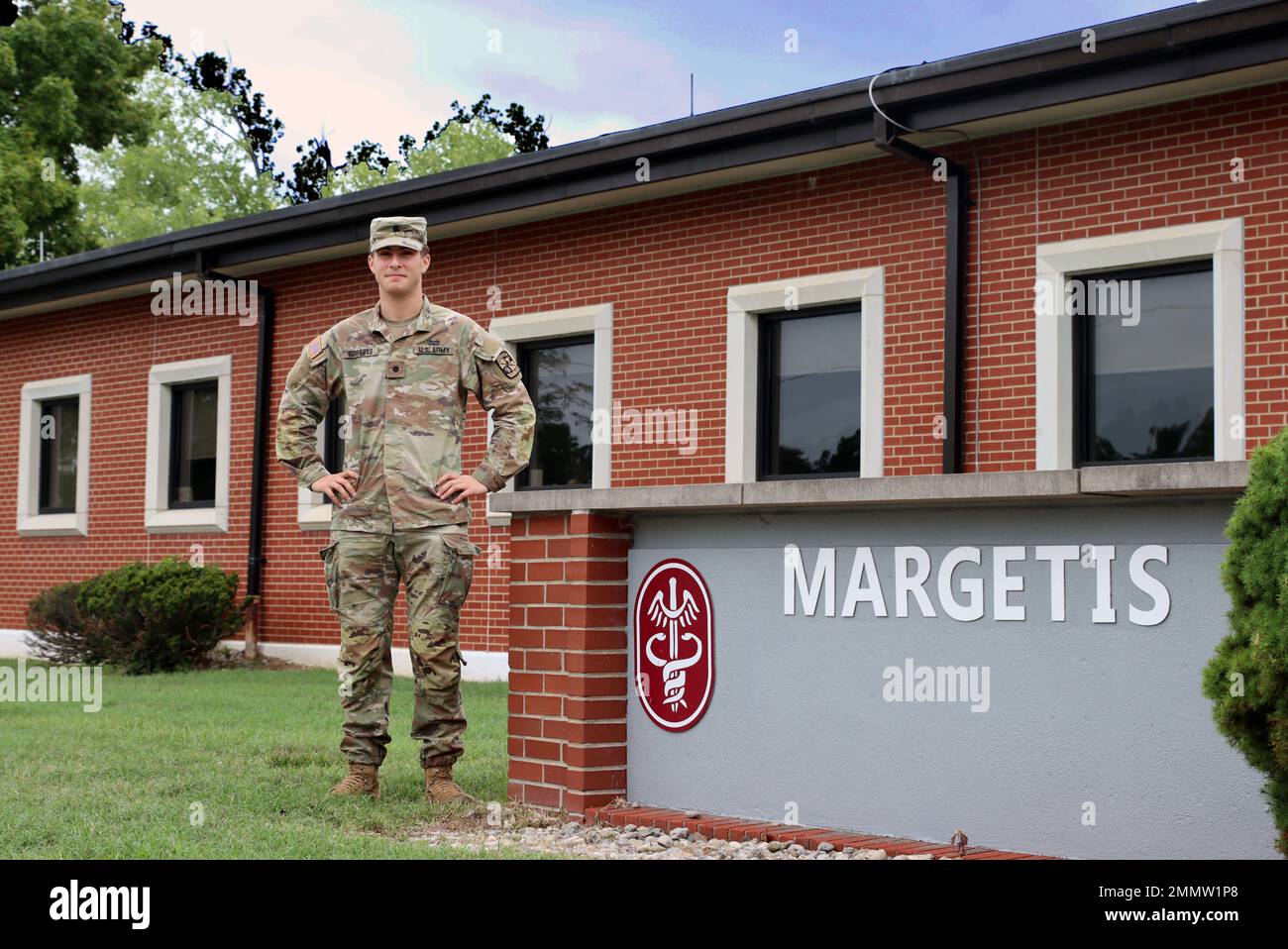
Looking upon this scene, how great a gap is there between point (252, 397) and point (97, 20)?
17483 mm

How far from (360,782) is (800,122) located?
5815 millimetres

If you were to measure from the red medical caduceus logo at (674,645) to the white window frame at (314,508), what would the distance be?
8911mm

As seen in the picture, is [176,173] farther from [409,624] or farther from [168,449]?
[409,624]

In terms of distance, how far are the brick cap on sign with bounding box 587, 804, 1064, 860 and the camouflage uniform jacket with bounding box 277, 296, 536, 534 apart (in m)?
1.36

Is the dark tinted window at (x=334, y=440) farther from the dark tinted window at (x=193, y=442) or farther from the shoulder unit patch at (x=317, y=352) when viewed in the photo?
the shoulder unit patch at (x=317, y=352)

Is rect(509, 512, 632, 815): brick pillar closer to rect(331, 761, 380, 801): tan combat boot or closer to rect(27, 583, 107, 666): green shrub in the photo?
rect(331, 761, 380, 801): tan combat boot

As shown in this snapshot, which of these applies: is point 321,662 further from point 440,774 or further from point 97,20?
point 97,20

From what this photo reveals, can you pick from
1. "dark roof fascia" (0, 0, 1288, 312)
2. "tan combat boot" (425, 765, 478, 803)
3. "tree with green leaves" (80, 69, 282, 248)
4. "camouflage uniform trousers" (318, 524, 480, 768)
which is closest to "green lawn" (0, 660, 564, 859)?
"tan combat boot" (425, 765, 478, 803)

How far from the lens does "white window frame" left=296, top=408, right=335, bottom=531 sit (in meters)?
14.4

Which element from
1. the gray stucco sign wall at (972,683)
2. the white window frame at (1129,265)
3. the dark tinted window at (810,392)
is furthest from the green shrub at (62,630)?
the gray stucco sign wall at (972,683)

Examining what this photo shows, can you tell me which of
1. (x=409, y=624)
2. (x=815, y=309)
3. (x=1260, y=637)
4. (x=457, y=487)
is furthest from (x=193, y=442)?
(x=1260, y=637)

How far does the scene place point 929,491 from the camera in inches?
196

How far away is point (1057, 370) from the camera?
9.60m

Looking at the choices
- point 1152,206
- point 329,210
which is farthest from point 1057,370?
point 329,210
